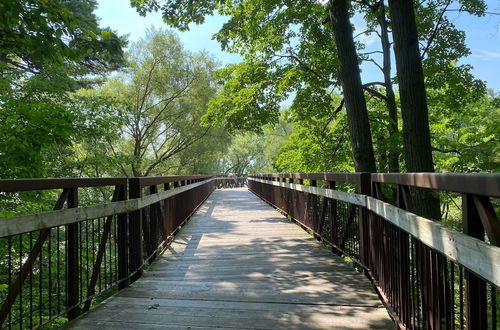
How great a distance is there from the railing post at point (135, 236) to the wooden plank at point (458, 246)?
271 centimetres

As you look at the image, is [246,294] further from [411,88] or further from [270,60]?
[270,60]

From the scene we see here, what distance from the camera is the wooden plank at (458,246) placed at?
4.38 ft

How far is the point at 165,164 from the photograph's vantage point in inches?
1320

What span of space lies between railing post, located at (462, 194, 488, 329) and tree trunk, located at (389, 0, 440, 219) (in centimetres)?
487

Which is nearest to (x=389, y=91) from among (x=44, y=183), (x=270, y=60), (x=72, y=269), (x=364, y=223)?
(x=270, y=60)

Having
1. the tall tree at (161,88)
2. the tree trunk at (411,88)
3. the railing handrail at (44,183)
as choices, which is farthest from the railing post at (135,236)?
the tall tree at (161,88)

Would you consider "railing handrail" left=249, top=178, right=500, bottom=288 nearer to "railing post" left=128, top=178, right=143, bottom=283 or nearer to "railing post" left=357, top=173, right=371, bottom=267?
"railing post" left=357, top=173, right=371, bottom=267

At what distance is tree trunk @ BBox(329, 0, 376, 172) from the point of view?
291 inches

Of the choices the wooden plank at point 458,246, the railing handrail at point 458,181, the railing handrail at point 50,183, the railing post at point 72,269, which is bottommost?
the railing post at point 72,269

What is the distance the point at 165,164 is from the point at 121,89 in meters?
9.53

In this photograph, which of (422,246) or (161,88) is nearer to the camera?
(422,246)

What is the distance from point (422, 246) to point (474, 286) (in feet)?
2.15

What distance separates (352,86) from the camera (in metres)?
7.50

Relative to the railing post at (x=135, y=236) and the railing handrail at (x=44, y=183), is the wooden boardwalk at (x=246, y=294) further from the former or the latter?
the railing handrail at (x=44, y=183)
